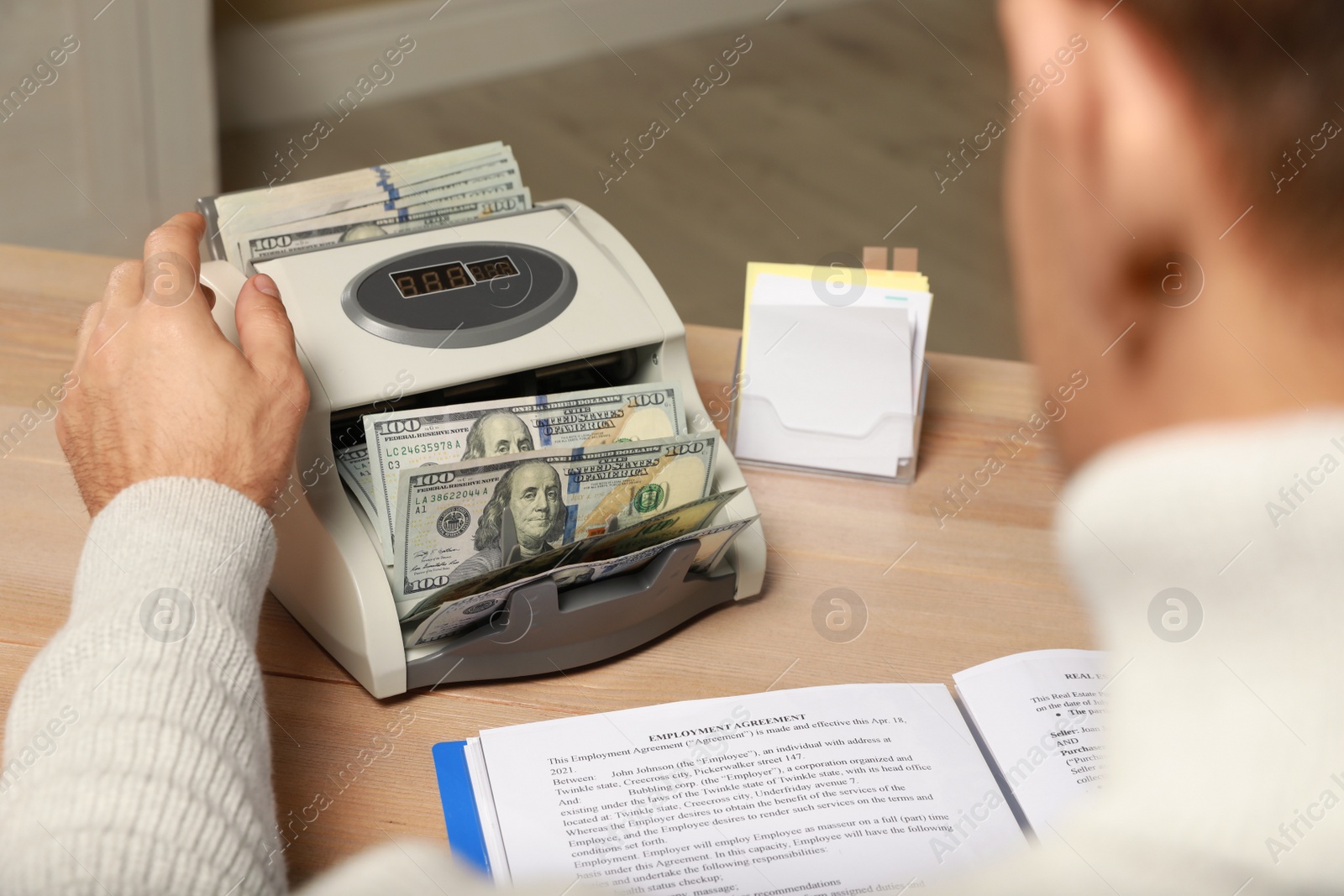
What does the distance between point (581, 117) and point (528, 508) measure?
3029 mm

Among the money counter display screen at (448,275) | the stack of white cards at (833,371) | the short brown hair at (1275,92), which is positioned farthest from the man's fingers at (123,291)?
the short brown hair at (1275,92)

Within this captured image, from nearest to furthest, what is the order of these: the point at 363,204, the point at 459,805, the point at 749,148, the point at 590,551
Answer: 1. the point at 459,805
2. the point at 590,551
3. the point at 363,204
4. the point at 749,148

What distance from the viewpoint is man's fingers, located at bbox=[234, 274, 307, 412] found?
895 millimetres

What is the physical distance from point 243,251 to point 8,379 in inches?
14.1

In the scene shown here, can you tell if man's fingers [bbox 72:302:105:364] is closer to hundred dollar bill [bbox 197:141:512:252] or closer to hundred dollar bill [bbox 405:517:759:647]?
hundred dollar bill [bbox 197:141:512:252]

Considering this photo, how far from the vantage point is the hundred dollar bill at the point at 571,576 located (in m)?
0.87

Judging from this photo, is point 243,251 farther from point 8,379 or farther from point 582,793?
point 582,793

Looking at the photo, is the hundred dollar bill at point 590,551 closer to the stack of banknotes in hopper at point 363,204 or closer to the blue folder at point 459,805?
the blue folder at point 459,805

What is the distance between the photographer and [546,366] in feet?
3.41

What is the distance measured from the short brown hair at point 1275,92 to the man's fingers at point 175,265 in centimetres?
80

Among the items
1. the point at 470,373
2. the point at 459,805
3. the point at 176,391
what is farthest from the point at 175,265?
the point at 459,805

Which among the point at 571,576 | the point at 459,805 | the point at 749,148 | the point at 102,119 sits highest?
the point at 571,576

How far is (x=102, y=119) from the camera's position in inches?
112

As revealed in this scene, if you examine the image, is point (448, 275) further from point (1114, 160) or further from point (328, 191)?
point (1114, 160)
